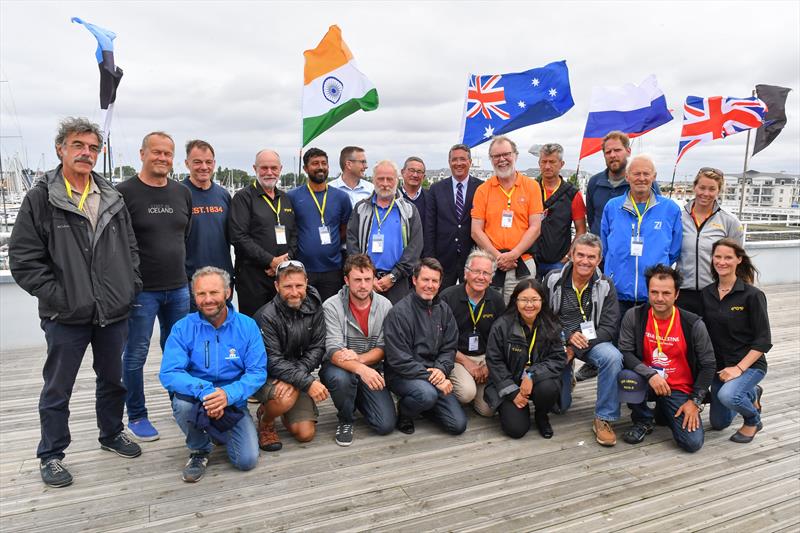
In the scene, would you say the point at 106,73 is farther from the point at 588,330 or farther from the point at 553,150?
the point at 588,330

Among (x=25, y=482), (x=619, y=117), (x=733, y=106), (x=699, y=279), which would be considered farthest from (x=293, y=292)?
(x=733, y=106)

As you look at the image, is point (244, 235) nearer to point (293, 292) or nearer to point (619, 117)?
point (293, 292)

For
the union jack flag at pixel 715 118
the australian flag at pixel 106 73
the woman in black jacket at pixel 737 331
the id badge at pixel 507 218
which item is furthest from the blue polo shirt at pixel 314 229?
the union jack flag at pixel 715 118

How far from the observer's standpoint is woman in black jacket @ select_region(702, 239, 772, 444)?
141 inches

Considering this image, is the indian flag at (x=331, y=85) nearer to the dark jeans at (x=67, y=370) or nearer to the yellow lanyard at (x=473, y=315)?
the yellow lanyard at (x=473, y=315)

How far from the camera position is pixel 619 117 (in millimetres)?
6906

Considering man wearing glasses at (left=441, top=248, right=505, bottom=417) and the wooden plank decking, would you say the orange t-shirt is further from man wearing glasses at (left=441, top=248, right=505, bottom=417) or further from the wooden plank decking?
the wooden plank decking

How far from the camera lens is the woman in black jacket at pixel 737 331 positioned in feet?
11.8

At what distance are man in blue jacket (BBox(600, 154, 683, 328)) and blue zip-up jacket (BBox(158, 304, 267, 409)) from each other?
2785mm

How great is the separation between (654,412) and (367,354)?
7.44 ft

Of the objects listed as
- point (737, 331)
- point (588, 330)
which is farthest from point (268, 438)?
point (737, 331)

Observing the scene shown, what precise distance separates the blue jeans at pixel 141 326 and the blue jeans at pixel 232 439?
537 millimetres

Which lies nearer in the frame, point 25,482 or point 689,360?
point 25,482

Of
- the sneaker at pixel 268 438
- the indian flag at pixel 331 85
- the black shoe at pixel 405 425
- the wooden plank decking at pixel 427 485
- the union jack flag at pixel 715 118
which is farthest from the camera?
the union jack flag at pixel 715 118
